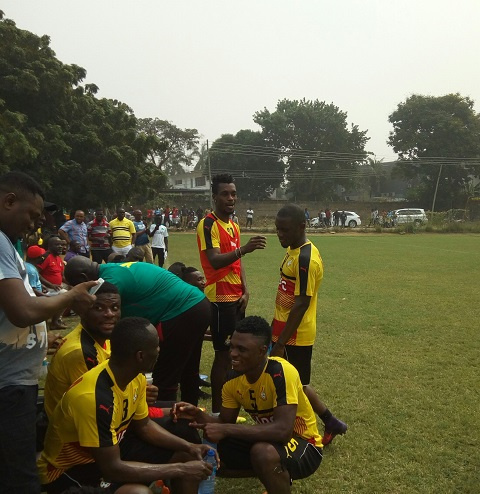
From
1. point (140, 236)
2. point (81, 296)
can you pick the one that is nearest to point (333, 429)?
point (81, 296)

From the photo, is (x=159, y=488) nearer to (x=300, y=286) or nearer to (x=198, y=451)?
(x=198, y=451)

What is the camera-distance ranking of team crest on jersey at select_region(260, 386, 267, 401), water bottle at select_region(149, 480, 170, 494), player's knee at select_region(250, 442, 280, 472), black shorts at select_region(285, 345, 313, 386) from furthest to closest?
1. black shorts at select_region(285, 345, 313, 386)
2. water bottle at select_region(149, 480, 170, 494)
3. team crest on jersey at select_region(260, 386, 267, 401)
4. player's knee at select_region(250, 442, 280, 472)

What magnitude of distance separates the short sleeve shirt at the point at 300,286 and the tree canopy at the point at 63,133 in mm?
15870

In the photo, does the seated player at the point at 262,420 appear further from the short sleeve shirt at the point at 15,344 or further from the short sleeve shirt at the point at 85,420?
the short sleeve shirt at the point at 15,344

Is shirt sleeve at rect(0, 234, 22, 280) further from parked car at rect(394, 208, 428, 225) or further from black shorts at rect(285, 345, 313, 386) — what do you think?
parked car at rect(394, 208, 428, 225)

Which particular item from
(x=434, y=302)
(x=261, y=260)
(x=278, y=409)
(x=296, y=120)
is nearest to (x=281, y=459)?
(x=278, y=409)

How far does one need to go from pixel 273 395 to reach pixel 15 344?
61.8 inches

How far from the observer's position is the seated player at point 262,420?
293cm

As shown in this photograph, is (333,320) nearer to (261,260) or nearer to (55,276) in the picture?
(55,276)

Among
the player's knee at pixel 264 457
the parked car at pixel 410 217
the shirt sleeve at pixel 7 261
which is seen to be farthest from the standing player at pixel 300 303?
the parked car at pixel 410 217

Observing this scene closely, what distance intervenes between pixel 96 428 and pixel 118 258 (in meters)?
4.04

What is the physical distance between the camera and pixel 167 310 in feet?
12.5

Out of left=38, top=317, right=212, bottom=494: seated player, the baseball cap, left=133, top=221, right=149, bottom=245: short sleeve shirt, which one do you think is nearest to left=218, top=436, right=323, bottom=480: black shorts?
left=38, top=317, right=212, bottom=494: seated player

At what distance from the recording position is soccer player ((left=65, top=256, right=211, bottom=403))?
361 centimetres
